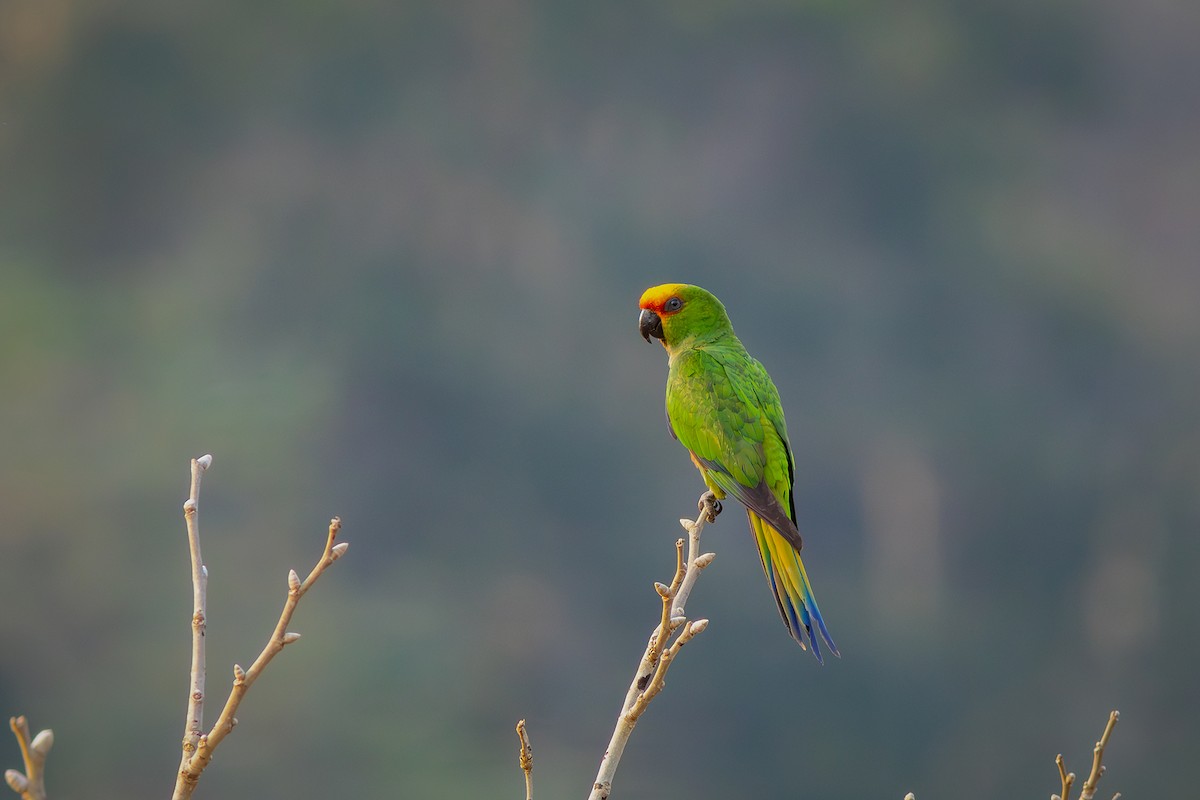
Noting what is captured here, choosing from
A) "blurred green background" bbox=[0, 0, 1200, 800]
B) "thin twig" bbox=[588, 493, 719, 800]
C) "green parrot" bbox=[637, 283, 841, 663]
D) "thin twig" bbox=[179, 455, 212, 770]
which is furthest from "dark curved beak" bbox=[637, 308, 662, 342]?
"blurred green background" bbox=[0, 0, 1200, 800]

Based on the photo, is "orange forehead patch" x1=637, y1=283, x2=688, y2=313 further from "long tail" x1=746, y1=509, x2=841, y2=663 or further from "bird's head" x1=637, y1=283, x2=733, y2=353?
"long tail" x1=746, y1=509, x2=841, y2=663

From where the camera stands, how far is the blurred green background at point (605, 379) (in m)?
14.9

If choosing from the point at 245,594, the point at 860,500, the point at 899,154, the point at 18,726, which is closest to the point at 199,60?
the point at 245,594

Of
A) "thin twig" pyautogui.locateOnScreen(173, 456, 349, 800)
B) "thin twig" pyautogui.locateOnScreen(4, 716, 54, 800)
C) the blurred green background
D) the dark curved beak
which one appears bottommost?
"thin twig" pyautogui.locateOnScreen(4, 716, 54, 800)

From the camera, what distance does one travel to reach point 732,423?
7.39ft

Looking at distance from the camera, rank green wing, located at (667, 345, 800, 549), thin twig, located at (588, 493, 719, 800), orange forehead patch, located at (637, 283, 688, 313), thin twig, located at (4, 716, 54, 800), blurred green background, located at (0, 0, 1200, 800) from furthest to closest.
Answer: blurred green background, located at (0, 0, 1200, 800), orange forehead patch, located at (637, 283, 688, 313), green wing, located at (667, 345, 800, 549), thin twig, located at (588, 493, 719, 800), thin twig, located at (4, 716, 54, 800)

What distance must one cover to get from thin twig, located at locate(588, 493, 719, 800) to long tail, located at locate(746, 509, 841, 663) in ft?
2.00

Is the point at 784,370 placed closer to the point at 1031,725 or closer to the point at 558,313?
the point at 558,313

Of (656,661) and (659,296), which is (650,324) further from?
(656,661)

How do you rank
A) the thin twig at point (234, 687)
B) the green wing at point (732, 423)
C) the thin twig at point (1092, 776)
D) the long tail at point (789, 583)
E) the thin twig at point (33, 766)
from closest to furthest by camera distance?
the thin twig at point (33, 766)
the thin twig at point (234, 687)
the thin twig at point (1092, 776)
the long tail at point (789, 583)
the green wing at point (732, 423)

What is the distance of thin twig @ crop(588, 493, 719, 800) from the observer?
116 centimetres

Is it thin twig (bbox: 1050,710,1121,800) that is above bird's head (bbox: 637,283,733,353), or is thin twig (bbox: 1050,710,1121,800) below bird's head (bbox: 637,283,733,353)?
below

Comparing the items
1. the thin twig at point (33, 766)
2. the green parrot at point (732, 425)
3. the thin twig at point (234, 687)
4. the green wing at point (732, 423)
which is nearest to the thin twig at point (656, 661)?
the thin twig at point (234, 687)

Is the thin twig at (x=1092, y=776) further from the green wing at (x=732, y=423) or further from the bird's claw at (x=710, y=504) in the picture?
the green wing at (x=732, y=423)
